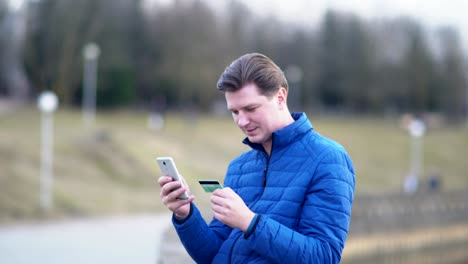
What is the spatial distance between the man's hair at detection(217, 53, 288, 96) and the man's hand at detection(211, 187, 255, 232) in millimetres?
484

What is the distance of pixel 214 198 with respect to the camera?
10.6 ft

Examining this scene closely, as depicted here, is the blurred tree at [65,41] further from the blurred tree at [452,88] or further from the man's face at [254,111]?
the man's face at [254,111]

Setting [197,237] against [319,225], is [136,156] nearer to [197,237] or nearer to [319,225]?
[197,237]

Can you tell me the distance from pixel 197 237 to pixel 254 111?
69cm

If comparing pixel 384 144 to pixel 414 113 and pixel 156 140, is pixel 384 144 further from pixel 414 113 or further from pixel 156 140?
pixel 156 140

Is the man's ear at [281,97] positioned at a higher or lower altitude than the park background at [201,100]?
lower

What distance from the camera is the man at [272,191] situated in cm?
322

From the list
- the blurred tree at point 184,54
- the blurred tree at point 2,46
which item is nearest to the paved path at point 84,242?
the blurred tree at point 2,46

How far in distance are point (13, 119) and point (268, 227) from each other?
4659 cm

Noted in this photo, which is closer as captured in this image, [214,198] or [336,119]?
[214,198]

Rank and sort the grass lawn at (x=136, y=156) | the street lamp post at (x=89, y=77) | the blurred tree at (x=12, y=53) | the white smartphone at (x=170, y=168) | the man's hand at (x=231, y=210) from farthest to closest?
1. the blurred tree at (x=12, y=53)
2. the street lamp post at (x=89, y=77)
3. the grass lawn at (x=136, y=156)
4. the white smartphone at (x=170, y=168)
5. the man's hand at (x=231, y=210)

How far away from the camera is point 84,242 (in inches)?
861

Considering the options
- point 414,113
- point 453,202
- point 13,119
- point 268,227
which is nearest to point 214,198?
point 268,227

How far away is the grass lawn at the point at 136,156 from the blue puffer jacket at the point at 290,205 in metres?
13.2
